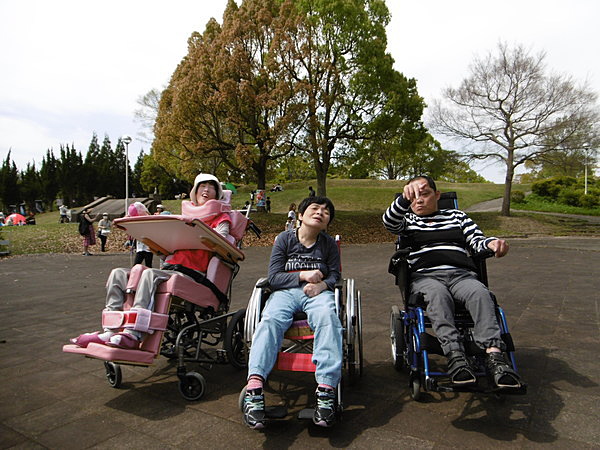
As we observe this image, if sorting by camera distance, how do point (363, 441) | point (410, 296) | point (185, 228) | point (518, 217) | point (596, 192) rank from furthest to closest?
point (596, 192) < point (518, 217) < point (185, 228) < point (410, 296) < point (363, 441)

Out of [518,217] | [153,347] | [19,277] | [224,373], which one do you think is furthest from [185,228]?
[518,217]

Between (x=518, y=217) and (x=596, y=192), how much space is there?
9.68 m

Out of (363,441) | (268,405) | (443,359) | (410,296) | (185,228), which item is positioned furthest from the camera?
(443,359)

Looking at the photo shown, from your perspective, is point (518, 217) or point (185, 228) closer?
point (185, 228)

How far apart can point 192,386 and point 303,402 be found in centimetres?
80

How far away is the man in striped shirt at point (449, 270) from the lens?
258 cm

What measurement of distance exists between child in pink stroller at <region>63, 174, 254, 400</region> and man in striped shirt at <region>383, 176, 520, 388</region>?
4.79 feet

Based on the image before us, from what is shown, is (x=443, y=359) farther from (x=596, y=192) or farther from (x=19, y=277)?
(x=596, y=192)

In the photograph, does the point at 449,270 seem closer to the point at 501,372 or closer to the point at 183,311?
the point at 501,372

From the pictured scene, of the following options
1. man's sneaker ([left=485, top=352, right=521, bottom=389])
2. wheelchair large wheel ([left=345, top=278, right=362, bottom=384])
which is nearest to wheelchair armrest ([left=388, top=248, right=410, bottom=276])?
wheelchair large wheel ([left=345, top=278, right=362, bottom=384])

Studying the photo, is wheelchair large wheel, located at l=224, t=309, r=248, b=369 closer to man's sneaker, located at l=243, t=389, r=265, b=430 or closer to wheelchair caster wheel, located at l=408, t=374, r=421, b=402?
man's sneaker, located at l=243, t=389, r=265, b=430

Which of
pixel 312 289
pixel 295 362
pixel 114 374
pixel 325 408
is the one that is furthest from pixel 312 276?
pixel 114 374

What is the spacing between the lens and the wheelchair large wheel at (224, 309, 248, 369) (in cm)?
339

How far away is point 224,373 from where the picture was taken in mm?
3623
